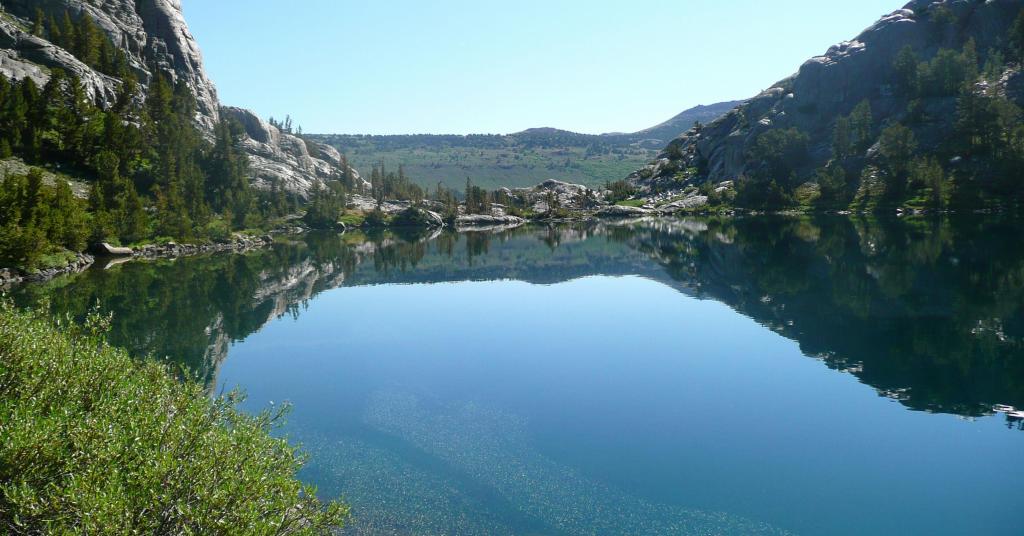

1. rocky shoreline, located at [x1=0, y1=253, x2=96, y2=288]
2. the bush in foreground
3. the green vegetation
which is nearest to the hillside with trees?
rocky shoreline, located at [x1=0, y1=253, x2=96, y2=288]

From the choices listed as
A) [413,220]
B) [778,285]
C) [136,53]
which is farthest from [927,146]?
[136,53]

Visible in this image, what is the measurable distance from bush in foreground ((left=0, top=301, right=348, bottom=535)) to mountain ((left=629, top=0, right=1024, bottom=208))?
152 meters

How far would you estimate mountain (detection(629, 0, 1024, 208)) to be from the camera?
134 m

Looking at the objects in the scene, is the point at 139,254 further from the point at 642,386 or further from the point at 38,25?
the point at 642,386

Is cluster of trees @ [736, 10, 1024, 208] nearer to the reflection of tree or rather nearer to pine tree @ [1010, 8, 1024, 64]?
pine tree @ [1010, 8, 1024, 64]

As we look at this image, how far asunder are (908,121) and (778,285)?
452 ft

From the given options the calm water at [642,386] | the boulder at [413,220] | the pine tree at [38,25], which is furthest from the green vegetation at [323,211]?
the calm water at [642,386]

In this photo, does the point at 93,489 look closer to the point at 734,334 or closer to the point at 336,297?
the point at 734,334

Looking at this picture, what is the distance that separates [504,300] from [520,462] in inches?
1592

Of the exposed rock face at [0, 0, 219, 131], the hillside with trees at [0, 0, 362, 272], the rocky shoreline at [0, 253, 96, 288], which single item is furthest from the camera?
the exposed rock face at [0, 0, 219, 131]

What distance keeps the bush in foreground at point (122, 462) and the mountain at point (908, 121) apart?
152 meters

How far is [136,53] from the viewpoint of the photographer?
15325 centimetres

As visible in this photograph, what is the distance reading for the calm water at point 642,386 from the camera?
62.2 feet

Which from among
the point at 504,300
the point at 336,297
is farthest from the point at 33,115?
the point at 504,300
